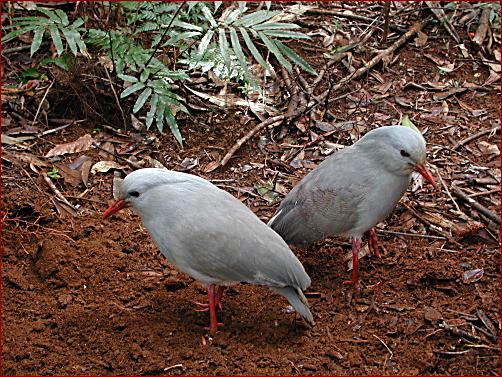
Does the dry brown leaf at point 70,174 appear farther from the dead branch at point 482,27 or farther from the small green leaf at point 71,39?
the dead branch at point 482,27

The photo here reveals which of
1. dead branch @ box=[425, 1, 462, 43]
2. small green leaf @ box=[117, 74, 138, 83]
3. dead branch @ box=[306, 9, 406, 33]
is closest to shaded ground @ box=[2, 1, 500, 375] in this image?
small green leaf @ box=[117, 74, 138, 83]

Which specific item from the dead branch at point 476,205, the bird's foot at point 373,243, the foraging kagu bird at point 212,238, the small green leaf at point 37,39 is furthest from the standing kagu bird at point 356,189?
the small green leaf at point 37,39

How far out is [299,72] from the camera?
657 cm

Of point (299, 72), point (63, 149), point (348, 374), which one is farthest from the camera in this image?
point (299, 72)

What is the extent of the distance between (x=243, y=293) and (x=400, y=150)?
1311 millimetres

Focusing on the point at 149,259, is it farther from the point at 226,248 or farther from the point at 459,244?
the point at 459,244

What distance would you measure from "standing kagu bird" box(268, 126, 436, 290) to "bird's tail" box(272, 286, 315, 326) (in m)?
0.60

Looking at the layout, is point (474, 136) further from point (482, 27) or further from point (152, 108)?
point (152, 108)

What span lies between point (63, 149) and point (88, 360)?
2.28 meters

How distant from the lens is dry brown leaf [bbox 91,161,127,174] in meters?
5.55

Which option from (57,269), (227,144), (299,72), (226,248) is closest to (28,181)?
(57,269)

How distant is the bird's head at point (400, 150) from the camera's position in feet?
14.0

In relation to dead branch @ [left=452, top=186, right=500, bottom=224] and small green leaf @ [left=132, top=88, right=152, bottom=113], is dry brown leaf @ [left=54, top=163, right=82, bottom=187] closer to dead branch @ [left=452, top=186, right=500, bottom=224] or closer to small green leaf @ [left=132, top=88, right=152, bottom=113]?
small green leaf @ [left=132, top=88, right=152, bottom=113]

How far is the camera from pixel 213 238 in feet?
12.8
